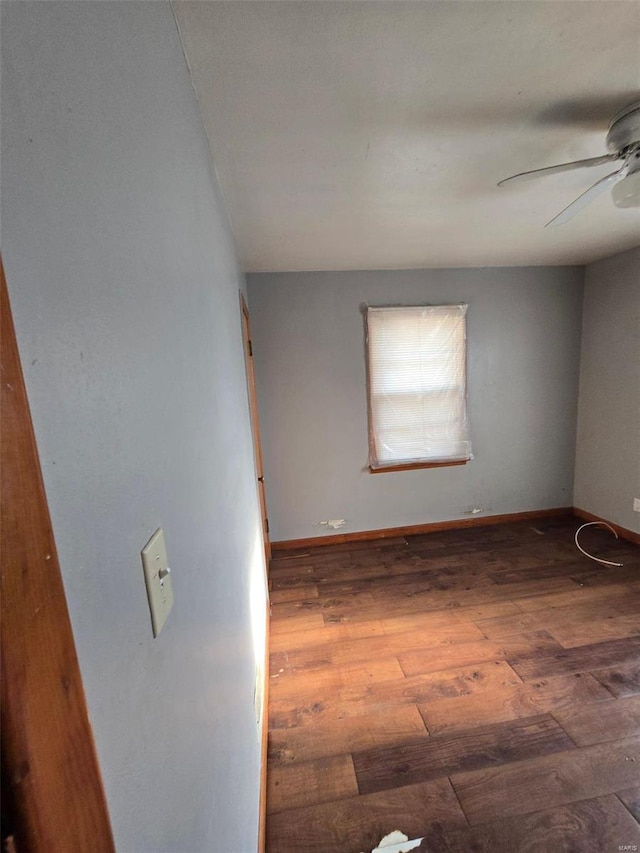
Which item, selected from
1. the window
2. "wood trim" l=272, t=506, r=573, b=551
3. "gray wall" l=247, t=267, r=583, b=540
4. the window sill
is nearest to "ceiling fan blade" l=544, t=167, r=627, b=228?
the window

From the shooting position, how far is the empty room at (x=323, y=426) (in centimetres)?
30

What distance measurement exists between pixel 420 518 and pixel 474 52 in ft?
10.0

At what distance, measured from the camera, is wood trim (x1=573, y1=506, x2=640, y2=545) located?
282 cm

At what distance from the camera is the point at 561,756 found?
52.1 inches

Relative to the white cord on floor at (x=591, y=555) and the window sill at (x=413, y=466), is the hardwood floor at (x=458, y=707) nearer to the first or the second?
the white cord on floor at (x=591, y=555)

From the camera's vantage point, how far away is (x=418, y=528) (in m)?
3.21

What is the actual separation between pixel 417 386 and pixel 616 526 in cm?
219

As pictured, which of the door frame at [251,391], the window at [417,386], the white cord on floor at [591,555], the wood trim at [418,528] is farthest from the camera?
the wood trim at [418,528]

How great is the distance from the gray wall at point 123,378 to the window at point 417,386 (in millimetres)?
2277

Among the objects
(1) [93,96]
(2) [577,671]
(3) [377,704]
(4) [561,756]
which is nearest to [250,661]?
(3) [377,704]

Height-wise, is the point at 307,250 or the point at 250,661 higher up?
the point at 307,250

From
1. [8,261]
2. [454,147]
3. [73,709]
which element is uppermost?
[454,147]

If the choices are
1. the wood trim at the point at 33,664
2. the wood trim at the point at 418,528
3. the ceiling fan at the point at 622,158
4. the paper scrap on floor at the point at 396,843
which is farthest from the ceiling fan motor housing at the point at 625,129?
the wood trim at the point at 418,528

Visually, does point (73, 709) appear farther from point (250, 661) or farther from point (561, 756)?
point (561, 756)
